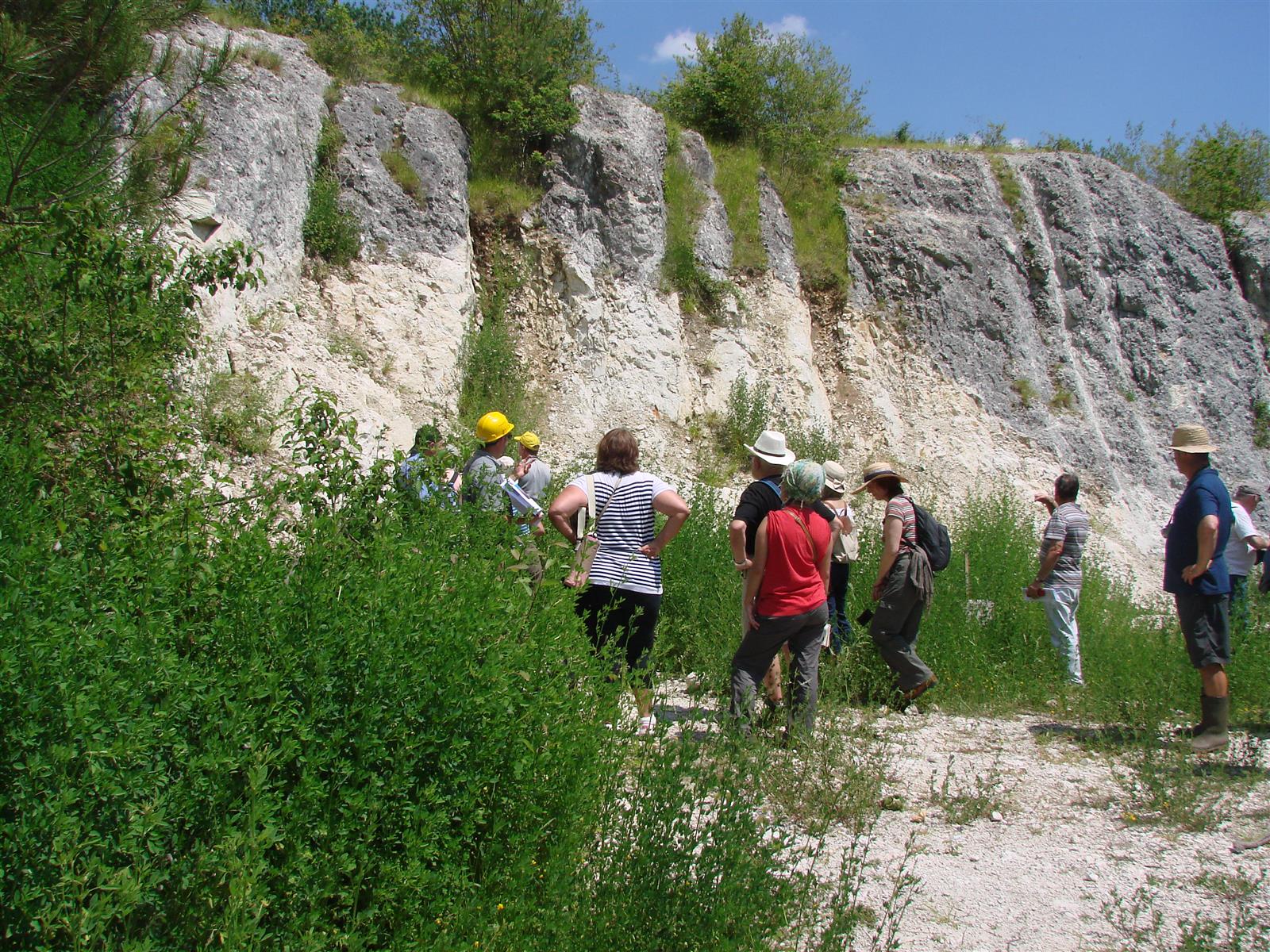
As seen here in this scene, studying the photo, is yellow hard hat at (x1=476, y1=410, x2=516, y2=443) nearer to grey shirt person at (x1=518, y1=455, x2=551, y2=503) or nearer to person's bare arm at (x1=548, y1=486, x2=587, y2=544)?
person's bare arm at (x1=548, y1=486, x2=587, y2=544)

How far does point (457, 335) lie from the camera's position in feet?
42.5

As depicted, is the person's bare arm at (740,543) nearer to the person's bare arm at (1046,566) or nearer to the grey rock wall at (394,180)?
the person's bare arm at (1046,566)

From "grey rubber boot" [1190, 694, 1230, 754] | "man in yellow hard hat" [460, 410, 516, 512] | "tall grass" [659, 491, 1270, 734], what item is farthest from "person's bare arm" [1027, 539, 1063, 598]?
"man in yellow hard hat" [460, 410, 516, 512]

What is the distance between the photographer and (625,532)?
544cm

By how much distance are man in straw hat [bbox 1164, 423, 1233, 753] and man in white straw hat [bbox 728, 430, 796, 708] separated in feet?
7.76

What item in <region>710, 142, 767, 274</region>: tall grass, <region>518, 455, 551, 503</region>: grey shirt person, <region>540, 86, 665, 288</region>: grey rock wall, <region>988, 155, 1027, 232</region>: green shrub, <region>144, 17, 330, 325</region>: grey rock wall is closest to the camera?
<region>518, 455, 551, 503</region>: grey shirt person

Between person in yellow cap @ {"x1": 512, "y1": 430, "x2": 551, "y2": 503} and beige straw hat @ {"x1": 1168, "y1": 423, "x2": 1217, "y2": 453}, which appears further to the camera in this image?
person in yellow cap @ {"x1": 512, "y1": 430, "x2": 551, "y2": 503}

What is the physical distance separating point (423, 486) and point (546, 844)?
1.77m

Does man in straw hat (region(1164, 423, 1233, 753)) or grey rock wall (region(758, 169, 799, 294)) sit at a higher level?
grey rock wall (region(758, 169, 799, 294))

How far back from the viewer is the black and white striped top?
17.5ft

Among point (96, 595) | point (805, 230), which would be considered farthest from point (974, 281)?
point (96, 595)

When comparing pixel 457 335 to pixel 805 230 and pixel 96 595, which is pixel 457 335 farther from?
pixel 96 595

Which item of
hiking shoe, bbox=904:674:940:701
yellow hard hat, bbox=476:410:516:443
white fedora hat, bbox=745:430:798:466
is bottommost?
hiking shoe, bbox=904:674:940:701

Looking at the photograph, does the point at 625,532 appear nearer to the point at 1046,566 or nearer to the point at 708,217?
the point at 1046,566
